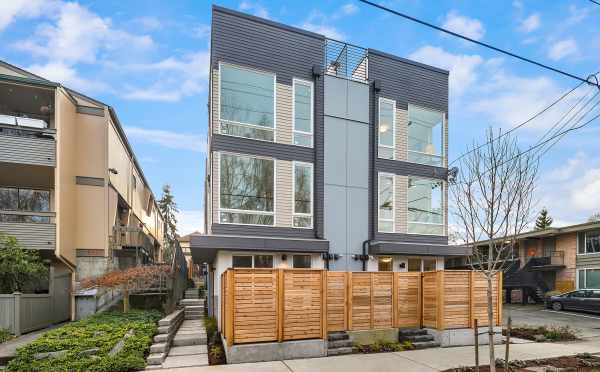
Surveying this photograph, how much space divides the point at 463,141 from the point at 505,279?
20.3m

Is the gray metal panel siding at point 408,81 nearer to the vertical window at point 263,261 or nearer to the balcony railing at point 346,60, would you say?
the balcony railing at point 346,60

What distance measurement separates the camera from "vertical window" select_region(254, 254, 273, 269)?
11.2m

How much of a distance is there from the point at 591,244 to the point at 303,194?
70.2 feet

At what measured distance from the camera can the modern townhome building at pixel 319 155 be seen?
11227 millimetres

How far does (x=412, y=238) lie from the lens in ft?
43.9

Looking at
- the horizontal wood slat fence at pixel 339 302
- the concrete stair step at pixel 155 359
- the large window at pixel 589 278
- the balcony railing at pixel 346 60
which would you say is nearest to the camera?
the concrete stair step at pixel 155 359

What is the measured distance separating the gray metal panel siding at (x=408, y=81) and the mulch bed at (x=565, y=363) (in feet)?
30.0

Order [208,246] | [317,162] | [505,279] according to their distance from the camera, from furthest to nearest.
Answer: [505,279]
[317,162]
[208,246]

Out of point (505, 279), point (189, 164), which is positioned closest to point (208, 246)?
point (189, 164)

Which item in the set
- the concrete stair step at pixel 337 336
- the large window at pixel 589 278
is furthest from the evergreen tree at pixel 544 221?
the concrete stair step at pixel 337 336

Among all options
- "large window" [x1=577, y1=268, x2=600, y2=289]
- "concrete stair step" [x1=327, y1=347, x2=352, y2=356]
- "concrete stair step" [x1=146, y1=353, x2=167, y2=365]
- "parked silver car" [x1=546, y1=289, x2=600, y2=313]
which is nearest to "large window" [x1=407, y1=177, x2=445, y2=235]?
"concrete stair step" [x1=327, y1=347, x2=352, y2=356]

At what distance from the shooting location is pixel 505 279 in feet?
83.3

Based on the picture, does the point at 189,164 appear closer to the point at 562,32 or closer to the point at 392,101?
the point at 392,101

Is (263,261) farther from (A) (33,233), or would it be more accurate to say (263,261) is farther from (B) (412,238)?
(A) (33,233)
